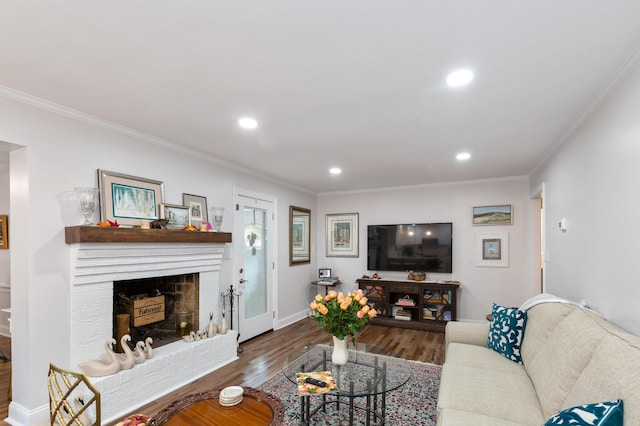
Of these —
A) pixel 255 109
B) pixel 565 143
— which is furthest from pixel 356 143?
A: pixel 565 143

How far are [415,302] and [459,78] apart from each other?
13.6 ft

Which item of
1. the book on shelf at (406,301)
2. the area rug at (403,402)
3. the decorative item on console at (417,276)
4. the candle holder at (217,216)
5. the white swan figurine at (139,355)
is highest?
the candle holder at (217,216)

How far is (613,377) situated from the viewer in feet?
4.57

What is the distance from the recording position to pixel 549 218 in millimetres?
3691

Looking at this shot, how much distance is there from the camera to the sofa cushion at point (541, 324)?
91.4 inches

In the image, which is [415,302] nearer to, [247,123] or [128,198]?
[247,123]

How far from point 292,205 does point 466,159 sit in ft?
9.62

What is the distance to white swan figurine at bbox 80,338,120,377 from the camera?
2568 millimetres

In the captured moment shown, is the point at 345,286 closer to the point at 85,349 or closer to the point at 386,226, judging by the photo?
the point at 386,226

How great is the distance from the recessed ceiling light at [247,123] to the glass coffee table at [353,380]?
2.00 metres

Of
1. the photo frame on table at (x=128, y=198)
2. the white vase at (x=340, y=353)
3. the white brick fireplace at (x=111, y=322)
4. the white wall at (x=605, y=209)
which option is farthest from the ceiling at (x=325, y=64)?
the white vase at (x=340, y=353)

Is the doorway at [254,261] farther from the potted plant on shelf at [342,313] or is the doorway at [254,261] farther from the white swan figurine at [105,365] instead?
the potted plant on shelf at [342,313]

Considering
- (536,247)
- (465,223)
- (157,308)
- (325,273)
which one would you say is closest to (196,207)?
(157,308)

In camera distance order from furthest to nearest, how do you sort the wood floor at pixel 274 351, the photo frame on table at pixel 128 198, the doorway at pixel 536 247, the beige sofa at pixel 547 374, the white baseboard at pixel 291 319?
the white baseboard at pixel 291 319, the doorway at pixel 536 247, the wood floor at pixel 274 351, the photo frame on table at pixel 128 198, the beige sofa at pixel 547 374
